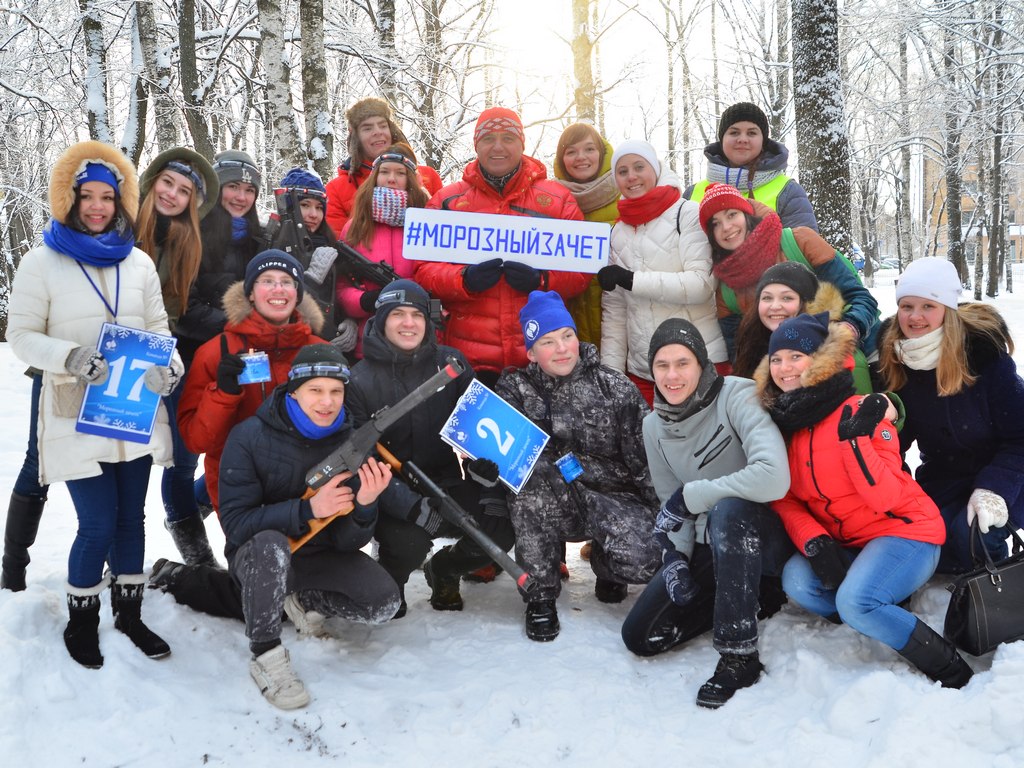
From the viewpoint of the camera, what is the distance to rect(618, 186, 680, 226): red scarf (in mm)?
4234

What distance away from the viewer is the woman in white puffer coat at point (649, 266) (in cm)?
418

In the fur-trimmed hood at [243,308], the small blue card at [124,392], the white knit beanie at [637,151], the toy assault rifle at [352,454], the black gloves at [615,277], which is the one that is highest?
the white knit beanie at [637,151]

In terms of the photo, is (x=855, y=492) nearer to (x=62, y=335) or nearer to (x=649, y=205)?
(x=649, y=205)

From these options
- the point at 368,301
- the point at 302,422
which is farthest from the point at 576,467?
the point at 368,301

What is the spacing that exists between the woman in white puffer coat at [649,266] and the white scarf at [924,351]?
1.12 meters

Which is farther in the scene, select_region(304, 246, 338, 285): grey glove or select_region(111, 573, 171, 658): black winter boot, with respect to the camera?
select_region(304, 246, 338, 285): grey glove

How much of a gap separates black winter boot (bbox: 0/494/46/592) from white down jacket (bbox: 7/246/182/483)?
2.07 feet

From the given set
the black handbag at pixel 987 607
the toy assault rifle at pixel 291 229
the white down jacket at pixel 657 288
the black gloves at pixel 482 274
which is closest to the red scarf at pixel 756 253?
the white down jacket at pixel 657 288

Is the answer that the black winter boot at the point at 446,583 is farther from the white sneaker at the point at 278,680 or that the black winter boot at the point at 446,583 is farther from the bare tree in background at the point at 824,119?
the bare tree in background at the point at 824,119

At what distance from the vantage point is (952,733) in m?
2.39

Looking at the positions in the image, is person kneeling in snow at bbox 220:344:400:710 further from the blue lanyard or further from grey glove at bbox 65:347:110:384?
the blue lanyard

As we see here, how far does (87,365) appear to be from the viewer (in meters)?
3.07

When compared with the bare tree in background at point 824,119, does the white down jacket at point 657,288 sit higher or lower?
lower

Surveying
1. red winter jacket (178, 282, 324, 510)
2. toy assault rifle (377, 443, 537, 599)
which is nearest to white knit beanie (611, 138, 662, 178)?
red winter jacket (178, 282, 324, 510)
